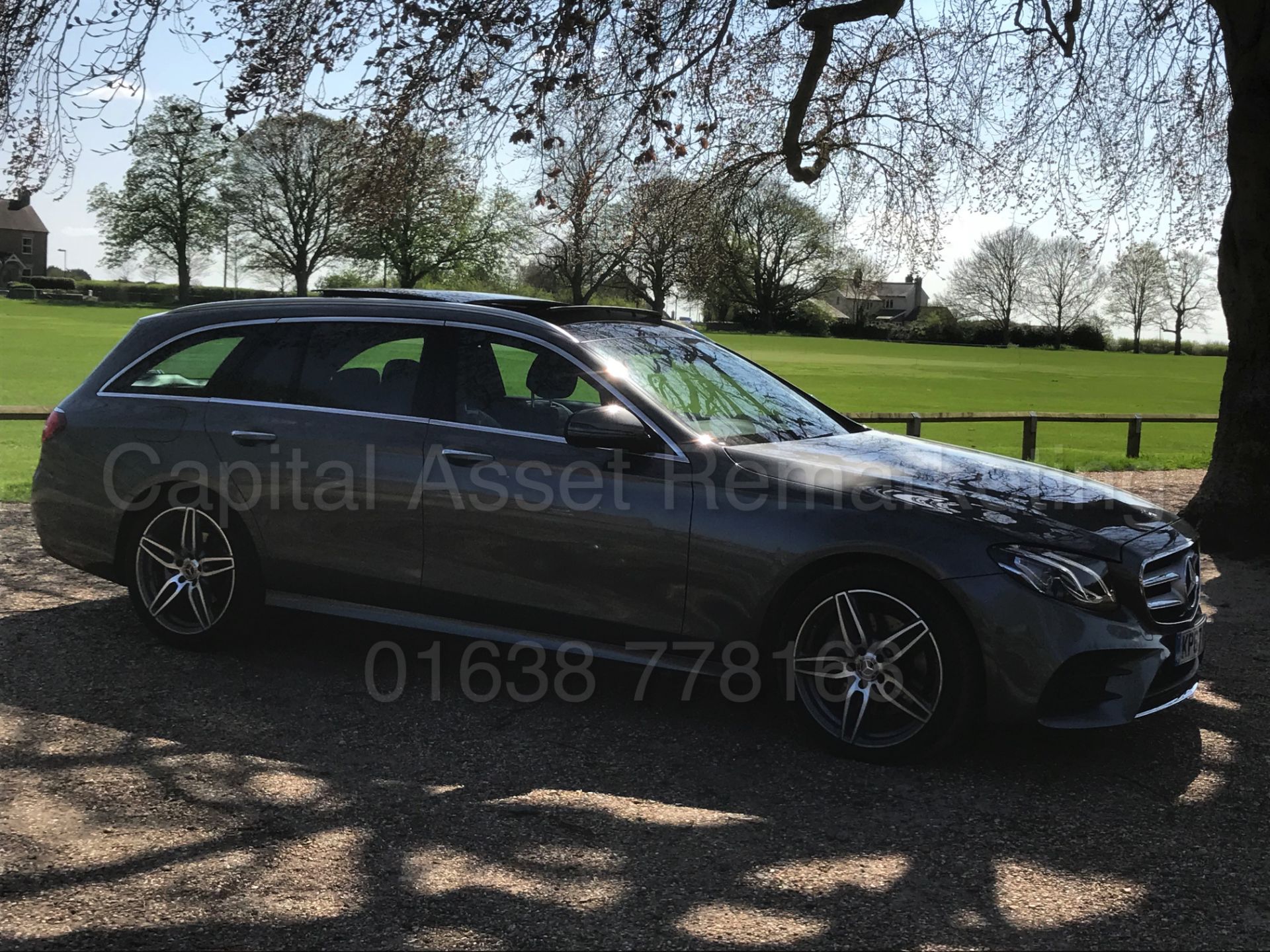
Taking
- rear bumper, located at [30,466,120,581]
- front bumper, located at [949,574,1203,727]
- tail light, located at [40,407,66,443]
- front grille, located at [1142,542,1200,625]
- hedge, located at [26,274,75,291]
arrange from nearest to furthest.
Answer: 1. front bumper, located at [949,574,1203,727]
2. front grille, located at [1142,542,1200,625]
3. rear bumper, located at [30,466,120,581]
4. tail light, located at [40,407,66,443]
5. hedge, located at [26,274,75,291]

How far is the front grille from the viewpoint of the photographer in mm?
4738

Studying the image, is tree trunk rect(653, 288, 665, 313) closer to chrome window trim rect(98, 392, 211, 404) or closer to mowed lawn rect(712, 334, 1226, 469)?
mowed lawn rect(712, 334, 1226, 469)

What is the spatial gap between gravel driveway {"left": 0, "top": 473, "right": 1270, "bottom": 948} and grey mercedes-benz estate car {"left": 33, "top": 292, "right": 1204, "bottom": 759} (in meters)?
0.35

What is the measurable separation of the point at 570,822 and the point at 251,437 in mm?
2771

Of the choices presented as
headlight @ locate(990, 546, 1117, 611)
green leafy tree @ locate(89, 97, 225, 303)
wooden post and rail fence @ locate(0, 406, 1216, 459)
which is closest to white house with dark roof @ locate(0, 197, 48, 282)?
green leafy tree @ locate(89, 97, 225, 303)

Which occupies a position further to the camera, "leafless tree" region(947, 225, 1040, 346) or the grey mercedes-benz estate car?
"leafless tree" region(947, 225, 1040, 346)

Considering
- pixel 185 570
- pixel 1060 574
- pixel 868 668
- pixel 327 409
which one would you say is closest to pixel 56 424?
pixel 185 570

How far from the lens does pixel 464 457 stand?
5.43 meters

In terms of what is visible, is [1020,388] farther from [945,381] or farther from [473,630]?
[473,630]

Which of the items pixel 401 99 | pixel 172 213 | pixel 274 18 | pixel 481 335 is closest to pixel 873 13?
pixel 401 99

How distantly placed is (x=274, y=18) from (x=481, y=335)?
6.44m

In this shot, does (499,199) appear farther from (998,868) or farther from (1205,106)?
(998,868)

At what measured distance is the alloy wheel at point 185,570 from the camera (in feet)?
19.9

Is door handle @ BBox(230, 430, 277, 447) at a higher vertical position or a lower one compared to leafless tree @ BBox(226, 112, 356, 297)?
lower
